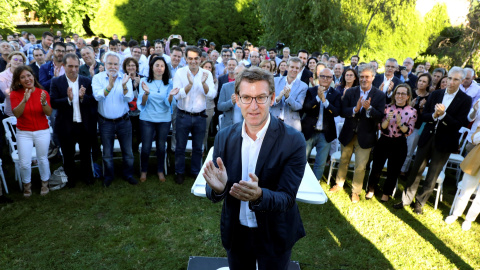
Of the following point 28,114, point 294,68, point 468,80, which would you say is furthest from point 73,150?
point 468,80

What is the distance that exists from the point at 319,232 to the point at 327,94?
2.17 m

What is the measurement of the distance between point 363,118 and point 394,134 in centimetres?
51

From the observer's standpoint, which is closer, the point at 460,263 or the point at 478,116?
the point at 460,263

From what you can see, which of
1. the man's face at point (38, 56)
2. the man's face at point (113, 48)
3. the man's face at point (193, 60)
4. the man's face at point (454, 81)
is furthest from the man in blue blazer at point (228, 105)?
the man's face at point (113, 48)

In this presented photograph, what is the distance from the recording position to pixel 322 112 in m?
5.07

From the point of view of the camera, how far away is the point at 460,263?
3734 mm

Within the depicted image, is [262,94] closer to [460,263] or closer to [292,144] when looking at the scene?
[292,144]

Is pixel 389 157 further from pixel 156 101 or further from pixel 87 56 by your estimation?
pixel 87 56

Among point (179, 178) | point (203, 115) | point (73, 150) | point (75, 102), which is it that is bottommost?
point (179, 178)

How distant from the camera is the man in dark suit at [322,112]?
15.9 ft

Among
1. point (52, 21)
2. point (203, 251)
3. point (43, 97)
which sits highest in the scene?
point (52, 21)

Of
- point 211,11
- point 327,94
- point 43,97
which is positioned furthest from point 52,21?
point 327,94

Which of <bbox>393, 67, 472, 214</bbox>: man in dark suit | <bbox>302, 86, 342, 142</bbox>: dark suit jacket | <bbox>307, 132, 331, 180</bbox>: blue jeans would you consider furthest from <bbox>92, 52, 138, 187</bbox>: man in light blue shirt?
<bbox>393, 67, 472, 214</bbox>: man in dark suit

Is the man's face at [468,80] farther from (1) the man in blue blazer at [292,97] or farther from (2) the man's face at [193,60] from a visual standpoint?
(2) the man's face at [193,60]
